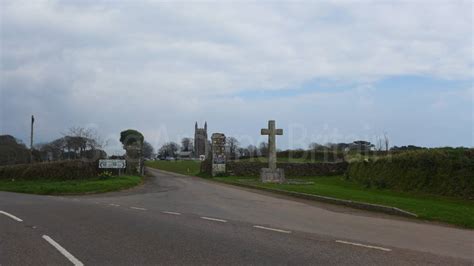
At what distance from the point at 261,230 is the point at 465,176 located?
1724 centimetres

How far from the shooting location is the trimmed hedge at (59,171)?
40562 millimetres

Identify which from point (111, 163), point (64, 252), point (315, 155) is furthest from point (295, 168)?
point (64, 252)

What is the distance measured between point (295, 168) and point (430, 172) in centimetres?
2162

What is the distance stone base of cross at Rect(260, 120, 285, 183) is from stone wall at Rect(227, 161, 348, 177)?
915cm

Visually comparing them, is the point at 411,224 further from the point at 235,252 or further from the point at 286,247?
the point at 235,252

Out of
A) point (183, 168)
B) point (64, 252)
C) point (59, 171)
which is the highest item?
point (183, 168)

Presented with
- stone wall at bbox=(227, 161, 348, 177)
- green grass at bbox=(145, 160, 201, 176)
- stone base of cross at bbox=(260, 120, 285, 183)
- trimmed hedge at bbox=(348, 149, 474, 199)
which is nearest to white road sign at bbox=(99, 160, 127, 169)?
stone wall at bbox=(227, 161, 348, 177)

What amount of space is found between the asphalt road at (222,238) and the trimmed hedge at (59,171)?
926 inches

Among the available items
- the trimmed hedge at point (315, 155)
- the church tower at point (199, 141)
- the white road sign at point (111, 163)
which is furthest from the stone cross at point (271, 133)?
the church tower at point (199, 141)

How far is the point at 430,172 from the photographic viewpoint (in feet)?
92.4

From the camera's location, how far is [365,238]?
11250mm

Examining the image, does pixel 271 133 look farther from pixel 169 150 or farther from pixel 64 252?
pixel 169 150

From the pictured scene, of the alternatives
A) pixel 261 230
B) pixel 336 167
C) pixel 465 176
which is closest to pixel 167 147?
pixel 336 167

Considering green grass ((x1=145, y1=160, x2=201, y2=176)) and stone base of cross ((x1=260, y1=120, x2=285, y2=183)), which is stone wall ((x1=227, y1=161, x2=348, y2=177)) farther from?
stone base of cross ((x1=260, y1=120, x2=285, y2=183))
